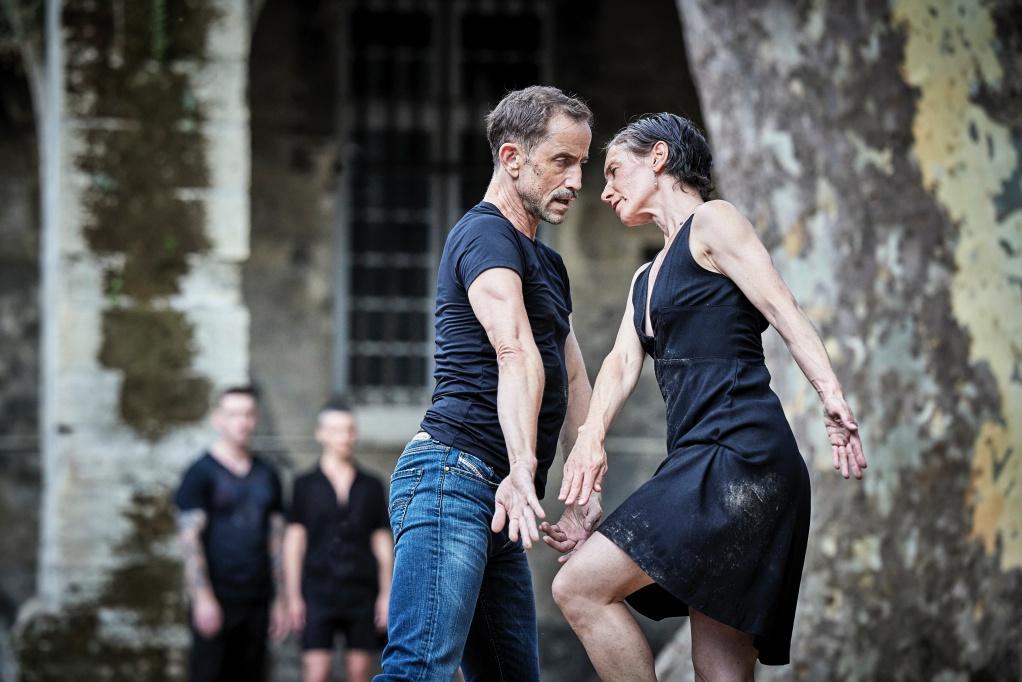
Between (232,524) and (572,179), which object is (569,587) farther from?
(232,524)

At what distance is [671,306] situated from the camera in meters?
3.92

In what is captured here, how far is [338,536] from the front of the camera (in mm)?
7418

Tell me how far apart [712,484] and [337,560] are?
3.93 m

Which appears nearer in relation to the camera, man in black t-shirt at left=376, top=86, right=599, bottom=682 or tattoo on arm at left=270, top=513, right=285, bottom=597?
man in black t-shirt at left=376, top=86, right=599, bottom=682

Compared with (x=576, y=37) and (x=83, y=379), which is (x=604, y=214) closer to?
(x=576, y=37)

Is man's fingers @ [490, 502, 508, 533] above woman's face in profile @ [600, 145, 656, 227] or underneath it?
underneath

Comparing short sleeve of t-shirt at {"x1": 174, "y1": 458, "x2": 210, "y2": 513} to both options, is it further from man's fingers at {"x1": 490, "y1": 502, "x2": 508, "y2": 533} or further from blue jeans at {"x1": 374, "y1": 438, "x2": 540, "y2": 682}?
man's fingers at {"x1": 490, "y1": 502, "x2": 508, "y2": 533}

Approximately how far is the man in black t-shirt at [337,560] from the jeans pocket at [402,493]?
12.0 feet

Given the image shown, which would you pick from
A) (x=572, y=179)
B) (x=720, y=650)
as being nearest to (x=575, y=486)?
(x=720, y=650)

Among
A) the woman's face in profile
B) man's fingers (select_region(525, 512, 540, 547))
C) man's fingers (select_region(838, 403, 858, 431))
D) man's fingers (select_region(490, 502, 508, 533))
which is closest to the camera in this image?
man's fingers (select_region(525, 512, 540, 547))

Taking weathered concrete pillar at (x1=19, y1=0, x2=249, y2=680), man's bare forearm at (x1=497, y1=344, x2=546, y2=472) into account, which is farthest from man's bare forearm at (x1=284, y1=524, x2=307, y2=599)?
man's bare forearm at (x1=497, y1=344, x2=546, y2=472)

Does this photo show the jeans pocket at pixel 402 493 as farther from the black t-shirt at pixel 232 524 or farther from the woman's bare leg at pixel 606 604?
the black t-shirt at pixel 232 524

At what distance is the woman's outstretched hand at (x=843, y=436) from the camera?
12.2 ft

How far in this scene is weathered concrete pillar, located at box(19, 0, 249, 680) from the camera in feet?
25.9
